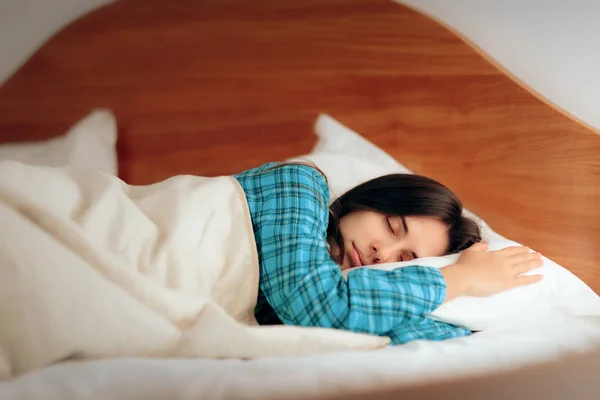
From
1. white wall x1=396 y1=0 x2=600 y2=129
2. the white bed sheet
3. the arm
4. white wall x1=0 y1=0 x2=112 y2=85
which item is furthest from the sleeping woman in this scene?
white wall x1=0 y1=0 x2=112 y2=85

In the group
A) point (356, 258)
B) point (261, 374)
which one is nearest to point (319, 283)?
point (356, 258)

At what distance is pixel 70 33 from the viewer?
114 centimetres

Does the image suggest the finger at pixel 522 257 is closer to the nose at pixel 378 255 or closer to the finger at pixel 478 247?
the finger at pixel 478 247

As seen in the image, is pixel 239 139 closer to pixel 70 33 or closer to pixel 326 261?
pixel 70 33

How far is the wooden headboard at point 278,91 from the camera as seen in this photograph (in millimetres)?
1106

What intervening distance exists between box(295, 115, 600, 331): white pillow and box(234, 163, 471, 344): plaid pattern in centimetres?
3

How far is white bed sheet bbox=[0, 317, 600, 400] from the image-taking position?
368mm

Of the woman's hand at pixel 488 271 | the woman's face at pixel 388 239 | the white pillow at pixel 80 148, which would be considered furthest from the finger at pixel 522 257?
the white pillow at pixel 80 148

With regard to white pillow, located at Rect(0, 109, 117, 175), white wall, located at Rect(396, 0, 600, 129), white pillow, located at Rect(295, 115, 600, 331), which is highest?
white wall, located at Rect(396, 0, 600, 129)

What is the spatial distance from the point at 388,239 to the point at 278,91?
0.50 m

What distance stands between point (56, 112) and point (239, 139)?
1.30 feet

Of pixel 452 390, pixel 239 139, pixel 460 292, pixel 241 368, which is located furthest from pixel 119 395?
pixel 239 139

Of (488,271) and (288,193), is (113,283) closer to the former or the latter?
(288,193)

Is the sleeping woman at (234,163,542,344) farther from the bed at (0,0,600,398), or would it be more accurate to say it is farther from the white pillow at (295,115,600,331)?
the bed at (0,0,600,398)
